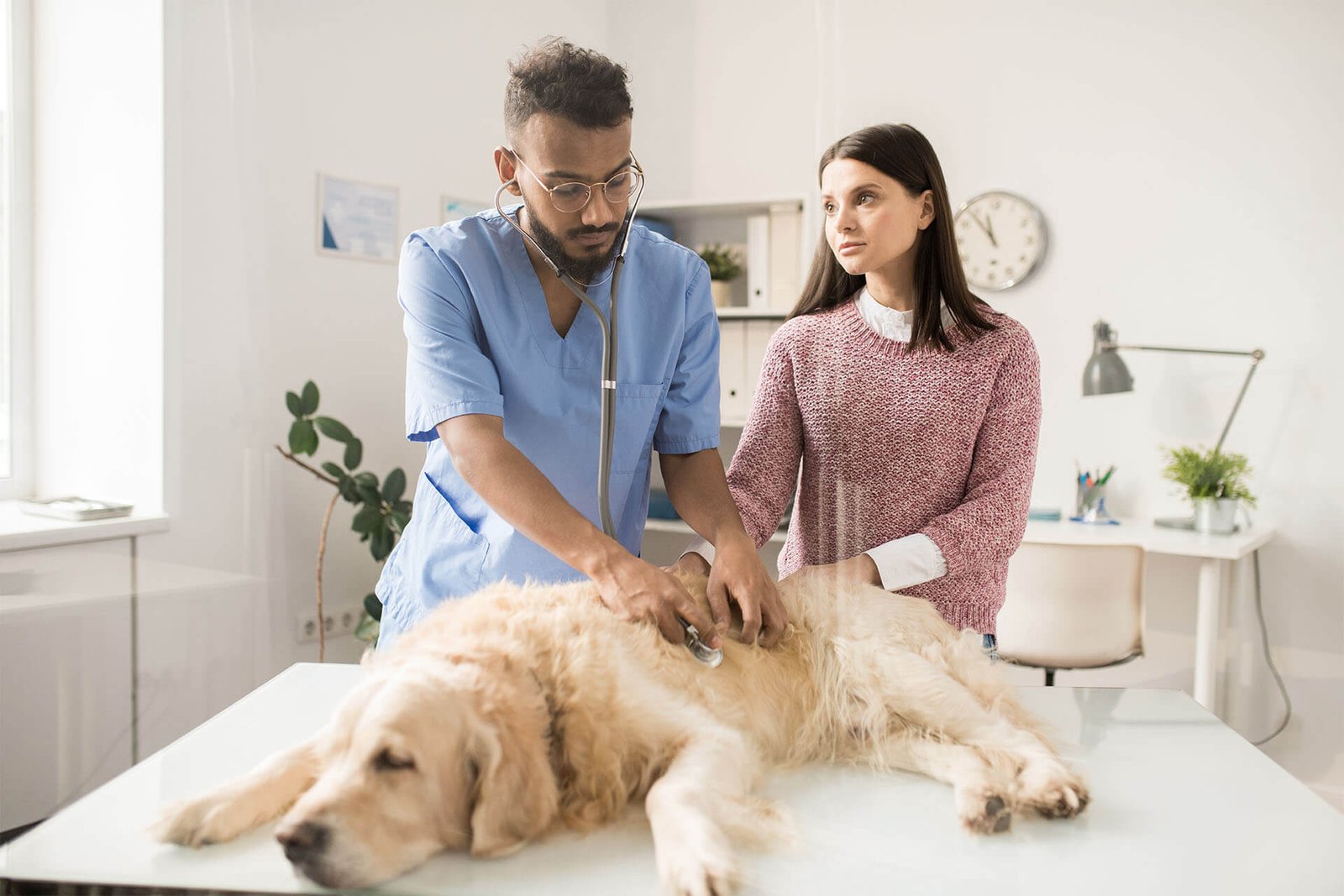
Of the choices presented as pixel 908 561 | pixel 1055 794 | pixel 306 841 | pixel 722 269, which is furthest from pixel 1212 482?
pixel 306 841

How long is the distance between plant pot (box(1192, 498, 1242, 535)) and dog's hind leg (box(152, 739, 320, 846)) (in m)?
1.08

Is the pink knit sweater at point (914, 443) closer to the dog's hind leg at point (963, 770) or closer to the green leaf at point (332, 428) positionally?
the dog's hind leg at point (963, 770)

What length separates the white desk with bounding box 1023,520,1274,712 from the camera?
3.75 ft

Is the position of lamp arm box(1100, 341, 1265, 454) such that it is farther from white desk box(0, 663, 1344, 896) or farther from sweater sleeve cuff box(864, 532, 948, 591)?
white desk box(0, 663, 1344, 896)

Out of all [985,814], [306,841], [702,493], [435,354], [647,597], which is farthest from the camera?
[702,493]

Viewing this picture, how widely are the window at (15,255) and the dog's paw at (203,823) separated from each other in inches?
13.8

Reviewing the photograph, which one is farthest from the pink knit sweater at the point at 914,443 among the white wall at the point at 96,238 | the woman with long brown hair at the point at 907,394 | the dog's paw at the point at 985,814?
the white wall at the point at 96,238

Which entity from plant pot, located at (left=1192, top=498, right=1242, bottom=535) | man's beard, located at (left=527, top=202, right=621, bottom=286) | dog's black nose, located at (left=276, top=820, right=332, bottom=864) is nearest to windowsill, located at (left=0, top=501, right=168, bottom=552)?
dog's black nose, located at (left=276, top=820, right=332, bottom=864)

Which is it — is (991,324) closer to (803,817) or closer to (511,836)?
(803,817)

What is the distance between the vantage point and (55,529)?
0.87 metres

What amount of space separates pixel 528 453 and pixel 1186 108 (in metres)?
0.83

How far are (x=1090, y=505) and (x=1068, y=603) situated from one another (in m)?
0.16

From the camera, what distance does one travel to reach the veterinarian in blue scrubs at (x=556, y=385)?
0.99 metres

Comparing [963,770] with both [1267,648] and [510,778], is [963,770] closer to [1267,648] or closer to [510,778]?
[510,778]
